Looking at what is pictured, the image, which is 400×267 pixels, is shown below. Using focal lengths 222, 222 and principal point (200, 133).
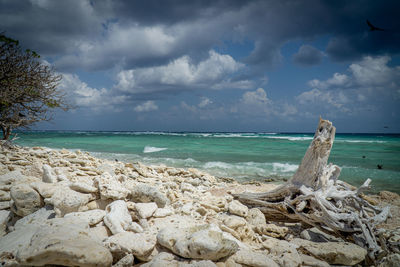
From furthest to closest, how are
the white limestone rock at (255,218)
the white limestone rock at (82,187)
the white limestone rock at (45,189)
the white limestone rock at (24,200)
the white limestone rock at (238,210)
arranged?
1. the white limestone rock at (238,210)
2. the white limestone rock at (255,218)
3. the white limestone rock at (82,187)
4. the white limestone rock at (45,189)
5. the white limestone rock at (24,200)

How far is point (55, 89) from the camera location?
1029 cm

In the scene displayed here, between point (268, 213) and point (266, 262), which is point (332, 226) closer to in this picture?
point (268, 213)

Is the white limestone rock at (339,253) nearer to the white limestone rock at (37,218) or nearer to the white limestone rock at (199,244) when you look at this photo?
the white limestone rock at (199,244)

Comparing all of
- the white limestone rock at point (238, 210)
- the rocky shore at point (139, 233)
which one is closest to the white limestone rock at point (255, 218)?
the rocky shore at point (139, 233)

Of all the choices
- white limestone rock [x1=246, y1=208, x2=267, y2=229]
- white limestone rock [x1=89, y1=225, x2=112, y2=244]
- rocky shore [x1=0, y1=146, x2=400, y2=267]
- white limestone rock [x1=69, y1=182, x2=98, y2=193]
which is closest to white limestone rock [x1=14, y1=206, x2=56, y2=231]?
rocky shore [x1=0, y1=146, x2=400, y2=267]

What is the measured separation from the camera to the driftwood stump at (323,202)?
13.4ft

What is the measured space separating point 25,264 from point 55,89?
9799 mm

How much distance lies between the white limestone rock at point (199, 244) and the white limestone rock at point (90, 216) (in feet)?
3.79

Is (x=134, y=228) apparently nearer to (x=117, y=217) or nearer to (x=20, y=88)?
(x=117, y=217)

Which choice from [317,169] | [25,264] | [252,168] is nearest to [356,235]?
[317,169]

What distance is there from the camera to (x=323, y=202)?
14.7 feet

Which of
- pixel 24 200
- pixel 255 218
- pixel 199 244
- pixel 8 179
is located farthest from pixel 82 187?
pixel 255 218

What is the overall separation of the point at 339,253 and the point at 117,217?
3.58m

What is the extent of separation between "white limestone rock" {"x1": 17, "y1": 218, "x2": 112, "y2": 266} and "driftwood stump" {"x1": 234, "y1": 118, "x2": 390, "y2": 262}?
12.3 feet
